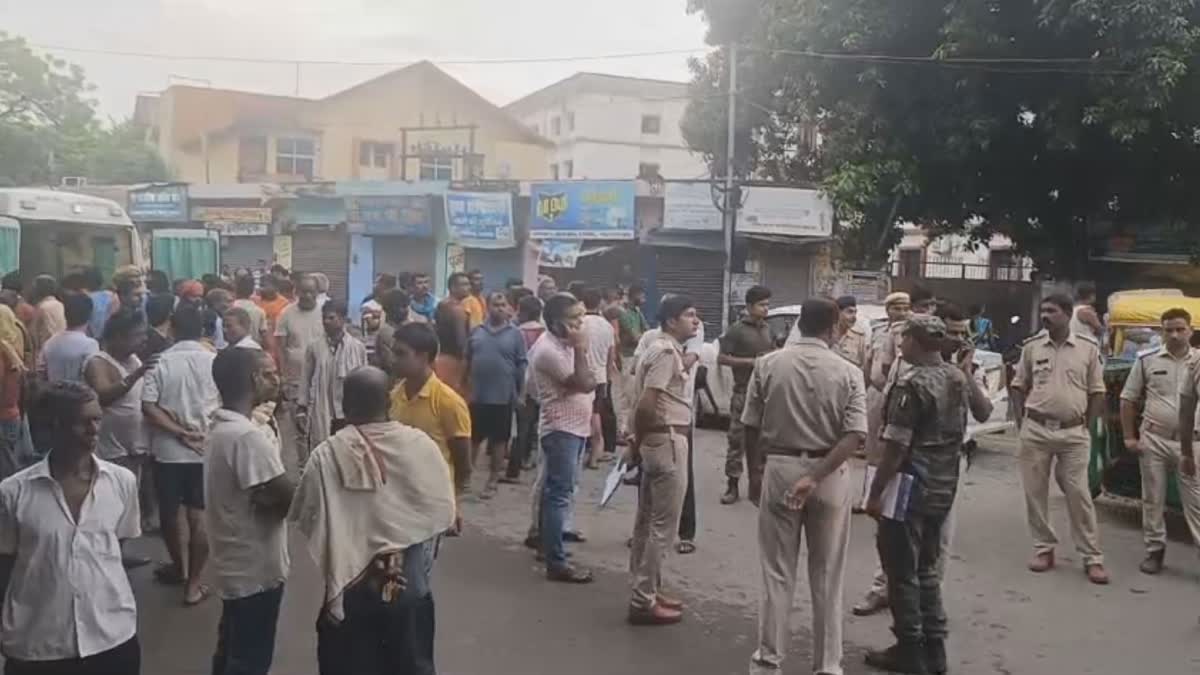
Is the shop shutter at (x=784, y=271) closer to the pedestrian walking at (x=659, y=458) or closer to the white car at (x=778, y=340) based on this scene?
the white car at (x=778, y=340)

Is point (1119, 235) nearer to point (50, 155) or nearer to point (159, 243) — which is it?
point (159, 243)

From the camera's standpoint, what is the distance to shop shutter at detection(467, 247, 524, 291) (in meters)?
23.9

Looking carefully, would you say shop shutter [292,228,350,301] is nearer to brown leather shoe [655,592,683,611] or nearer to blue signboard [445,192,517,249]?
Answer: blue signboard [445,192,517,249]

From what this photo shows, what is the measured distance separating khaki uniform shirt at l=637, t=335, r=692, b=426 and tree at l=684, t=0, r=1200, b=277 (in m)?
12.3

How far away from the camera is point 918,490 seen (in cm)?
541

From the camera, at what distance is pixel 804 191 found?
2072 centimetres

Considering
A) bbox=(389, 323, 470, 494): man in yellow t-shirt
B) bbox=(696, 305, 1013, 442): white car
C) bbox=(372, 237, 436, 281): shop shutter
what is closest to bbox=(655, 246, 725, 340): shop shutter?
bbox=(372, 237, 436, 281): shop shutter

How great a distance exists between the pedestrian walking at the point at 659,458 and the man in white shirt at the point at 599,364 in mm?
2156

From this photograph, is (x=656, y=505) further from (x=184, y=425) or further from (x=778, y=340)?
(x=778, y=340)

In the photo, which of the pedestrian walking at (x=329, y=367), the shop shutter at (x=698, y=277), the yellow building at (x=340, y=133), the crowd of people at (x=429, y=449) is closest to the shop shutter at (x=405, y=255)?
the shop shutter at (x=698, y=277)

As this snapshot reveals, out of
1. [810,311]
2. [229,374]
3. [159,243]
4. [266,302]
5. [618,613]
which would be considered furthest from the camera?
[159,243]

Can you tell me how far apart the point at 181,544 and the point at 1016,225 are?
16.4m

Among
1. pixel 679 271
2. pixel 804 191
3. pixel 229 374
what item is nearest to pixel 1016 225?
pixel 804 191

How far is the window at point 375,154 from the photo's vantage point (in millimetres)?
40531
